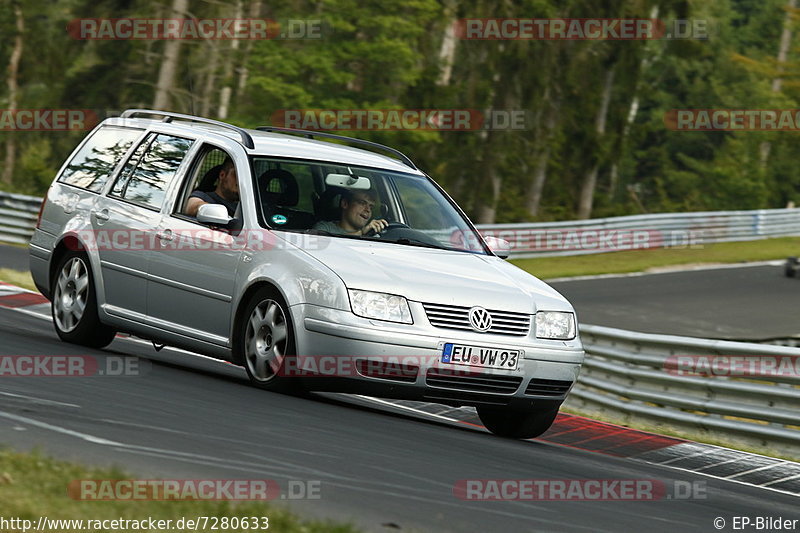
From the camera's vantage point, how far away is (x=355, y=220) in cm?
919

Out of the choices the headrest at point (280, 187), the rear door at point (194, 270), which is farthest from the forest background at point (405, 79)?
the headrest at point (280, 187)

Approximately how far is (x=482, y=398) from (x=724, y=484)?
1.60 meters

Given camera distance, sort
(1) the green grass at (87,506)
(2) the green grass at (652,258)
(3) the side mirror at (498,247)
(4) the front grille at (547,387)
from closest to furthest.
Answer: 1. (1) the green grass at (87,506)
2. (4) the front grille at (547,387)
3. (3) the side mirror at (498,247)
4. (2) the green grass at (652,258)

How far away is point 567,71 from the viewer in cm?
4762

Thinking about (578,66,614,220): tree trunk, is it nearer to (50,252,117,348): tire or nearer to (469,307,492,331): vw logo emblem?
(50,252,117,348): tire

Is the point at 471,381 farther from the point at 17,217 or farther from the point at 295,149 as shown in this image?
the point at 17,217

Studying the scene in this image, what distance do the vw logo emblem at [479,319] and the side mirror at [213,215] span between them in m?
1.85

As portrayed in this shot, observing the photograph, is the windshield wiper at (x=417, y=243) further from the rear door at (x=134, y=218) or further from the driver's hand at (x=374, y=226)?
the rear door at (x=134, y=218)

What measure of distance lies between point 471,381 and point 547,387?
Answer: 674 millimetres

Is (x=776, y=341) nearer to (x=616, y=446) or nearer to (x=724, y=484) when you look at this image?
(x=616, y=446)

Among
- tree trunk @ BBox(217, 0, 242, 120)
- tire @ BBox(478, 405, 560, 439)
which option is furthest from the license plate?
tree trunk @ BBox(217, 0, 242, 120)

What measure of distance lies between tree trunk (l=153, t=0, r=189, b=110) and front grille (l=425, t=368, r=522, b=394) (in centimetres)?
2716

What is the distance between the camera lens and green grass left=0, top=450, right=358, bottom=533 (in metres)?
4.72

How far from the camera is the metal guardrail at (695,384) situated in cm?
1027
